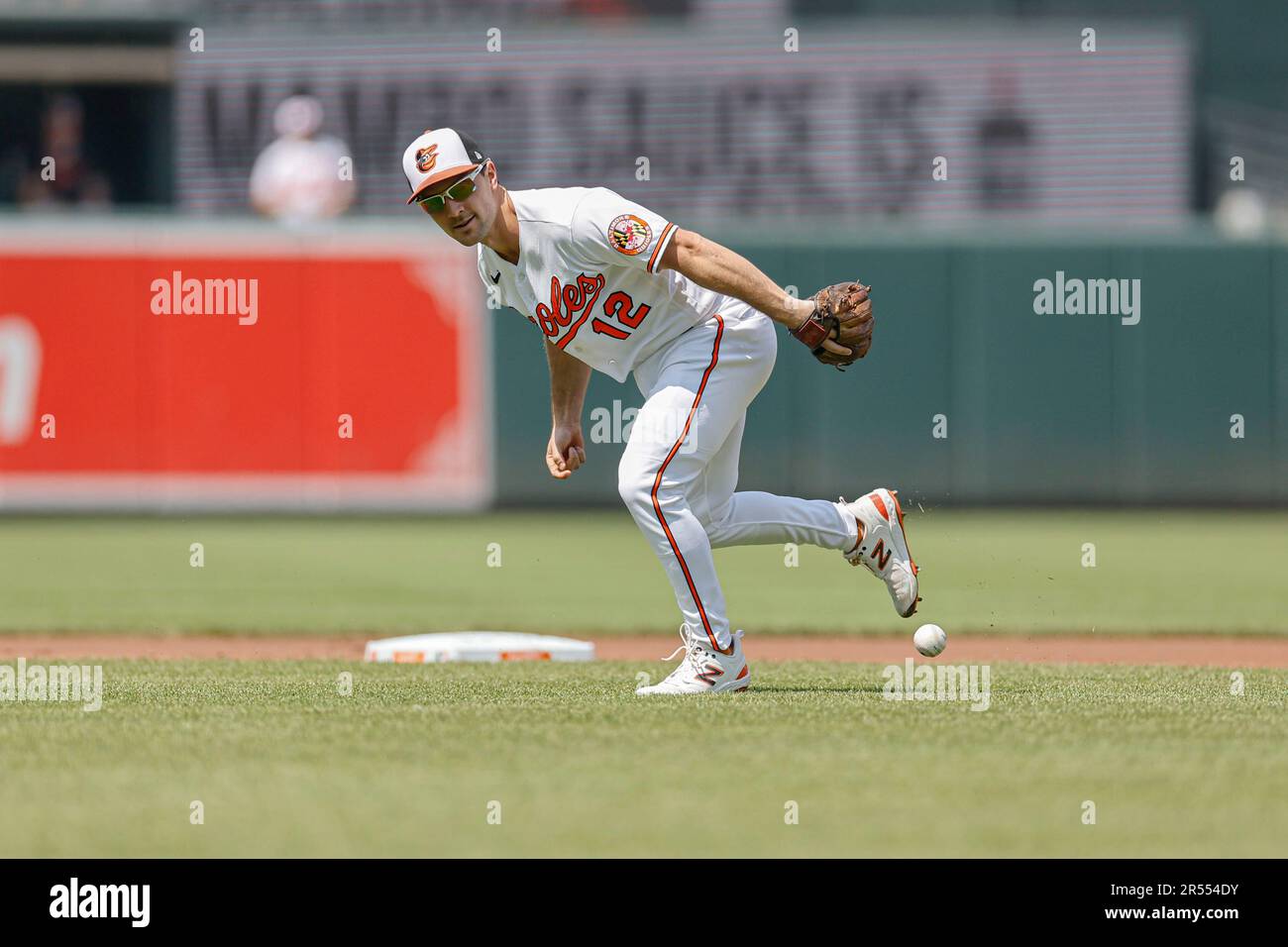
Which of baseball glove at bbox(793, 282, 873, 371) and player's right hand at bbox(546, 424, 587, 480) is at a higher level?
baseball glove at bbox(793, 282, 873, 371)

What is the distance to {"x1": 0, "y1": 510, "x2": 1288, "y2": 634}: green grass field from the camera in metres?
10.0

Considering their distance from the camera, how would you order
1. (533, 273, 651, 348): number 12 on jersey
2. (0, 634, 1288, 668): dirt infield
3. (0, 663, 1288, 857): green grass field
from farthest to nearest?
(0, 634, 1288, 668): dirt infield < (533, 273, 651, 348): number 12 on jersey < (0, 663, 1288, 857): green grass field

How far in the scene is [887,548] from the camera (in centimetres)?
670

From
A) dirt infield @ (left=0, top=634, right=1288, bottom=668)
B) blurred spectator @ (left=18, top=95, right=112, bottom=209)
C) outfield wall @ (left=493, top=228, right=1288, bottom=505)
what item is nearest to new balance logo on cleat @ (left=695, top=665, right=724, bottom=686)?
dirt infield @ (left=0, top=634, right=1288, bottom=668)

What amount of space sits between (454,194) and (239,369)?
10524 mm

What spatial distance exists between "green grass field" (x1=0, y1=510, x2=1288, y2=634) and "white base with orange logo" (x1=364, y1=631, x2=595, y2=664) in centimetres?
146

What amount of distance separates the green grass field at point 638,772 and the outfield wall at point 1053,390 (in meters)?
10.3

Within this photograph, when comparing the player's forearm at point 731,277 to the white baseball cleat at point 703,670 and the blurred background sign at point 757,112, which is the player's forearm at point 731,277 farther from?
the blurred background sign at point 757,112

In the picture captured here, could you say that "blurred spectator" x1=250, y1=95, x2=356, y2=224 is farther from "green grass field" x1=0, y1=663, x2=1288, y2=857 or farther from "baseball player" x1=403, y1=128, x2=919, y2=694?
"green grass field" x1=0, y1=663, x2=1288, y2=857

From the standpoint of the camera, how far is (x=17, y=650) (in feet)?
27.9

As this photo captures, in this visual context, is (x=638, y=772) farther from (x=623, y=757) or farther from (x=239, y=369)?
(x=239, y=369)

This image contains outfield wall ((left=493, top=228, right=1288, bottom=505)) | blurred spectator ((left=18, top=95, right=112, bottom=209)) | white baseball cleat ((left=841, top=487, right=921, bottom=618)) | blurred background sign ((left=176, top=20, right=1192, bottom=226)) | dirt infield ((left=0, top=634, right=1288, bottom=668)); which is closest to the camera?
white baseball cleat ((left=841, top=487, right=921, bottom=618))

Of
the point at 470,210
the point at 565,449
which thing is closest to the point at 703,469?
the point at 565,449

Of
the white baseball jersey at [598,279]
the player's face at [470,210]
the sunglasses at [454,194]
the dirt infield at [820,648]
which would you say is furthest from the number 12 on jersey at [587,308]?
the dirt infield at [820,648]
